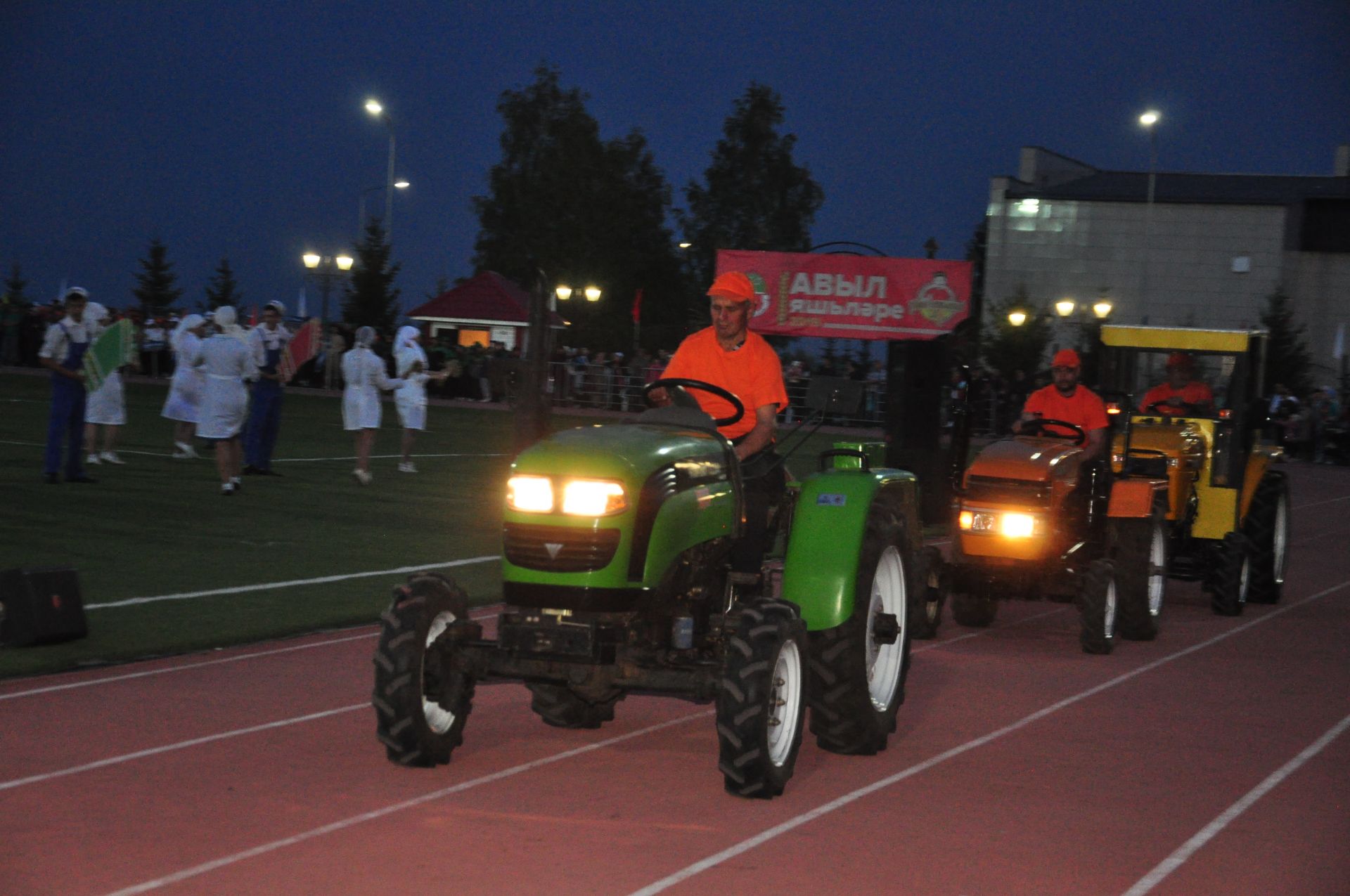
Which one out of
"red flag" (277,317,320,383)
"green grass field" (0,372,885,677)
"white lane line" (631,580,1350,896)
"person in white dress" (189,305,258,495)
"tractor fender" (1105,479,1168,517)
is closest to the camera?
"white lane line" (631,580,1350,896)

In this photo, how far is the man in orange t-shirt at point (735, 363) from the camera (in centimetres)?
730

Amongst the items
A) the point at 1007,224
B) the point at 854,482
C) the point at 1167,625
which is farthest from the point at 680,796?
the point at 1007,224

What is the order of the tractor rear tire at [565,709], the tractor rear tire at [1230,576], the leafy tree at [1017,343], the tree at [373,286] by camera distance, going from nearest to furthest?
the tractor rear tire at [565,709], the tractor rear tire at [1230,576], the leafy tree at [1017,343], the tree at [373,286]

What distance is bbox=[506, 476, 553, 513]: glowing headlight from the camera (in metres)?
6.37

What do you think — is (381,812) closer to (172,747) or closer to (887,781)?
(172,747)

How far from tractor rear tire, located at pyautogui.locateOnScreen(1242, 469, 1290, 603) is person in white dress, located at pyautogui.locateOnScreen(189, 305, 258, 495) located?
9.55 metres

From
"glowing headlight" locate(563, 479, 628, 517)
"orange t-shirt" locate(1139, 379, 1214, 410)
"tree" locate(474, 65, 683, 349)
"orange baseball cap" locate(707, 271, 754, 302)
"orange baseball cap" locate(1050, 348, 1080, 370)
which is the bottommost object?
"glowing headlight" locate(563, 479, 628, 517)

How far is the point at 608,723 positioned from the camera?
26.1 ft

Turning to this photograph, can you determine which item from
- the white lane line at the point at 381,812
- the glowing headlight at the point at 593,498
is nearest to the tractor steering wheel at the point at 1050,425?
the white lane line at the point at 381,812

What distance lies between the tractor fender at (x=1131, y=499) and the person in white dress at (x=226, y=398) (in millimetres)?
9144

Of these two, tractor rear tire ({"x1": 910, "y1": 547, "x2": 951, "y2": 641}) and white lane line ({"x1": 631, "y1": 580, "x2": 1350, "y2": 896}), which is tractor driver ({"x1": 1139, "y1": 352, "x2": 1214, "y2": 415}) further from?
tractor rear tire ({"x1": 910, "y1": 547, "x2": 951, "y2": 641})

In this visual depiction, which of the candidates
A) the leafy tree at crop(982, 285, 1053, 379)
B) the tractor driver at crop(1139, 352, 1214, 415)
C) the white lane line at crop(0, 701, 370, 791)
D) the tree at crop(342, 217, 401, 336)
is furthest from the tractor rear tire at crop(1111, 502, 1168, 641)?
the tree at crop(342, 217, 401, 336)

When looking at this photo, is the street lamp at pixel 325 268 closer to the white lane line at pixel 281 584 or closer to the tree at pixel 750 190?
the tree at pixel 750 190

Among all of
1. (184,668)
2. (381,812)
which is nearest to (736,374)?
(381,812)
